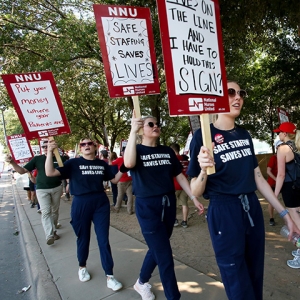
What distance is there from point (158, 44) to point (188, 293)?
6.49m

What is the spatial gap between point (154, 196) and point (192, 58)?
4.53ft

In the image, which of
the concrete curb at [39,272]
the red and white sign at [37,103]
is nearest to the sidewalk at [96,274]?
the concrete curb at [39,272]

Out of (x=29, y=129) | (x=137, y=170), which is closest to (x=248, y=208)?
(x=137, y=170)

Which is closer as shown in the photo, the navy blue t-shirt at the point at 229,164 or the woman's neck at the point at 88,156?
the navy blue t-shirt at the point at 229,164

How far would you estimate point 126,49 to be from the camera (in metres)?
3.03

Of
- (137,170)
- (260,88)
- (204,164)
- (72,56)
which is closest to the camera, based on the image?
(204,164)

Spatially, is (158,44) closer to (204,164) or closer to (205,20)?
(205,20)

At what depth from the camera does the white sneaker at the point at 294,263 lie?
11.5 feet

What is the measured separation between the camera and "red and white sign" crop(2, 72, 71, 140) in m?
3.55

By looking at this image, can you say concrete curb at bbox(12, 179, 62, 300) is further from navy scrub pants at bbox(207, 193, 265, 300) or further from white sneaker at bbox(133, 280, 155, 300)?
navy scrub pants at bbox(207, 193, 265, 300)

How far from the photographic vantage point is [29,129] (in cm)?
356

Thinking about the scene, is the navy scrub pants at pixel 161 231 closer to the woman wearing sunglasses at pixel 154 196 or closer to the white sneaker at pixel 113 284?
the woman wearing sunglasses at pixel 154 196

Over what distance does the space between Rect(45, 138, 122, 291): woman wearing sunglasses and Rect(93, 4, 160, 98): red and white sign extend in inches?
42.4

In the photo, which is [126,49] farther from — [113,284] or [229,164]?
[113,284]
